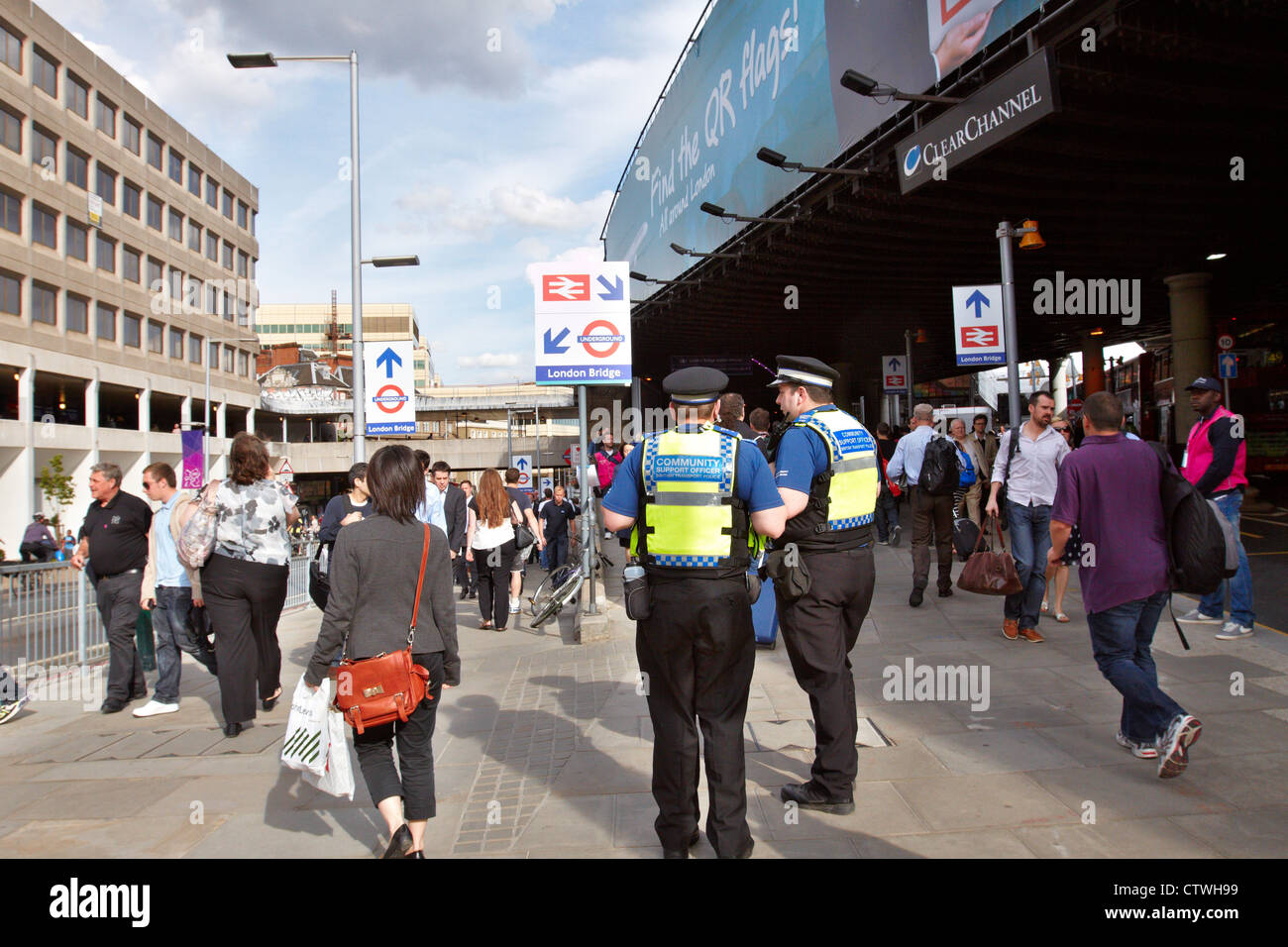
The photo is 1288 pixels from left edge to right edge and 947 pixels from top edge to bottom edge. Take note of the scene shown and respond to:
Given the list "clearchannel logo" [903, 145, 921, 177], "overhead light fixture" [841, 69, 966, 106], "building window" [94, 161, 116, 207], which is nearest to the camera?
"overhead light fixture" [841, 69, 966, 106]

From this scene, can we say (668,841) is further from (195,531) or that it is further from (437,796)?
(195,531)

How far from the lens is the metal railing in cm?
735

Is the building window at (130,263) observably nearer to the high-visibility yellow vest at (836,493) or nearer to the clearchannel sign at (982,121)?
the clearchannel sign at (982,121)

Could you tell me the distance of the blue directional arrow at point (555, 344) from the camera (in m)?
9.04

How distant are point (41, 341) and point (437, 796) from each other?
123ft

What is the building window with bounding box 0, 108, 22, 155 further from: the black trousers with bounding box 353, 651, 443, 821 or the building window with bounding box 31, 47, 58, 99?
the black trousers with bounding box 353, 651, 443, 821

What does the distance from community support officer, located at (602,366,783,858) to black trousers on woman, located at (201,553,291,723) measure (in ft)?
10.8

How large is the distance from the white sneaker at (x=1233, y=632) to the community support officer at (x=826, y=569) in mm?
3889

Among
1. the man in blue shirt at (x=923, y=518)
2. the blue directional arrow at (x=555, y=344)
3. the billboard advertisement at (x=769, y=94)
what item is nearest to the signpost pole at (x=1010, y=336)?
the man in blue shirt at (x=923, y=518)

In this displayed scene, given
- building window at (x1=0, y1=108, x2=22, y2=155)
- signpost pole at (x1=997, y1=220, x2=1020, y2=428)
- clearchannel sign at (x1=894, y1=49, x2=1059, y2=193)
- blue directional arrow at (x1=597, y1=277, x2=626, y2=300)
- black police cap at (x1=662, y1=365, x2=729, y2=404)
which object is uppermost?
building window at (x1=0, y1=108, x2=22, y2=155)

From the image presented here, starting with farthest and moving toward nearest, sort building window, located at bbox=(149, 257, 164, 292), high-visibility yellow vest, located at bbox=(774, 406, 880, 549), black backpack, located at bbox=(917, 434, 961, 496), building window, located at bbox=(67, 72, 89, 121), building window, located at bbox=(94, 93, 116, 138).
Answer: building window, located at bbox=(149, 257, 164, 292) → building window, located at bbox=(94, 93, 116, 138) → building window, located at bbox=(67, 72, 89, 121) → black backpack, located at bbox=(917, 434, 961, 496) → high-visibility yellow vest, located at bbox=(774, 406, 880, 549)

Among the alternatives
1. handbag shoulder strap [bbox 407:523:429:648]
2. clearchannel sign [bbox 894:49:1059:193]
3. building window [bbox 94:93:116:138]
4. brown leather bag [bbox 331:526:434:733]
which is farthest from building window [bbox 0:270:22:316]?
brown leather bag [bbox 331:526:434:733]
